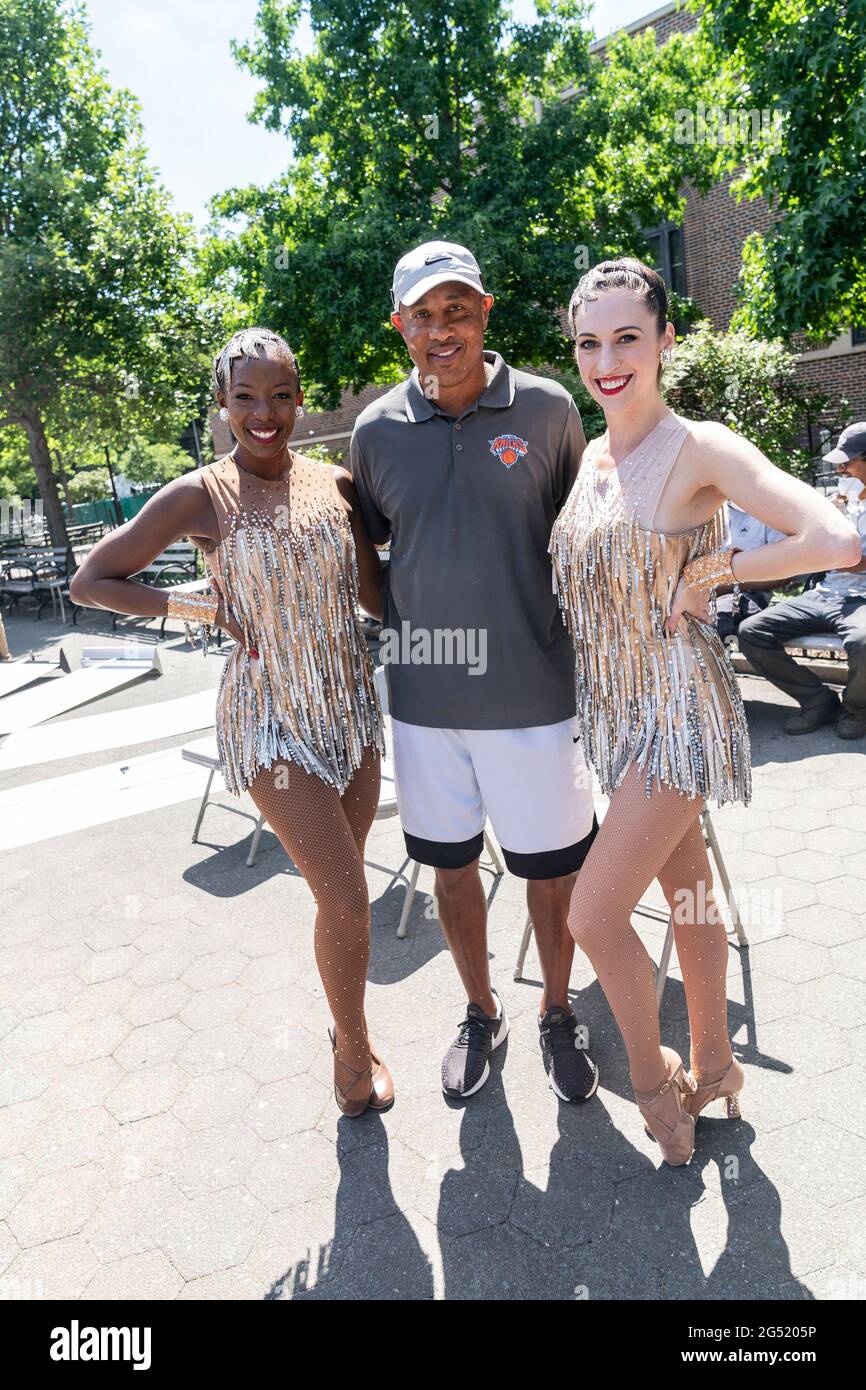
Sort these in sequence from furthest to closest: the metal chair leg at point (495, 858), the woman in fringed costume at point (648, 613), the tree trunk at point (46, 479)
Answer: the tree trunk at point (46, 479) → the metal chair leg at point (495, 858) → the woman in fringed costume at point (648, 613)

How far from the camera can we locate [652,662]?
2.17 metres

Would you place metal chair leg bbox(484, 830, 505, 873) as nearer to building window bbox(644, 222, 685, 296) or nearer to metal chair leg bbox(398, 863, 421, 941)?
metal chair leg bbox(398, 863, 421, 941)

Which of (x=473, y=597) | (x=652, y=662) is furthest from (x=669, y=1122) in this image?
(x=473, y=597)

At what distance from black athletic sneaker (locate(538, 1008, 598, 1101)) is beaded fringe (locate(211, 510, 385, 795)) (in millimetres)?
961

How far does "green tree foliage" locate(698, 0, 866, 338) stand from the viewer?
7879 mm

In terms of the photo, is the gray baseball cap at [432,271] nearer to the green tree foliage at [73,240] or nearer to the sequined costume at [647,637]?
the sequined costume at [647,637]

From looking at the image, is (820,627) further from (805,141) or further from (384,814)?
(805,141)

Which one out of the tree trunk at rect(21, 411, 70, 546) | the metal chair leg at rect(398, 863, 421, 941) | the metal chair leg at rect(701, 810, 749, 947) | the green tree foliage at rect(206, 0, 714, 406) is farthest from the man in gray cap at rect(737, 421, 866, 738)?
the tree trunk at rect(21, 411, 70, 546)

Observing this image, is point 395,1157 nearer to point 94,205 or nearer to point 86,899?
point 86,899

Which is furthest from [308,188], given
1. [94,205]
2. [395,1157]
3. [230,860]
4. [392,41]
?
[395,1157]

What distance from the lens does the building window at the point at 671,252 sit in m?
19.4

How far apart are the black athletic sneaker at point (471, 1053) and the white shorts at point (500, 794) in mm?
536

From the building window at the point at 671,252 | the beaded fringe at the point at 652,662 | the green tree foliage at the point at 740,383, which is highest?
the building window at the point at 671,252

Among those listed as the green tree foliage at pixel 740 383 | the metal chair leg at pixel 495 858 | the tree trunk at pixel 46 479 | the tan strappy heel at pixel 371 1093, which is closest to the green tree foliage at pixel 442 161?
the green tree foliage at pixel 740 383
